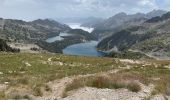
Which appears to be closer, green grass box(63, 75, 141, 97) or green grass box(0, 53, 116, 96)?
green grass box(63, 75, 141, 97)

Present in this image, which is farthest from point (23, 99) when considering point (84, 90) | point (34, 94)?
point (84, 90)

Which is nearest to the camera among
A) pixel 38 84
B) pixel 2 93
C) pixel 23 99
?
pixel 23 99

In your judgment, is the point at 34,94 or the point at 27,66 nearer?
the point at 34,94

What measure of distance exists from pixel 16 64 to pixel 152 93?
22194mm

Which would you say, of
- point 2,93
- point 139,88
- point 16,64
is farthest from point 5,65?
point 139,88

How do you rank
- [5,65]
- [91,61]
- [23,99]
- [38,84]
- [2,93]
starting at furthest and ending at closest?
1. [91,61]
2. [5,65]
3. [38,84]
4. [2,93]
5. [23,99]

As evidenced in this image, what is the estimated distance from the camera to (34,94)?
22.8 metres

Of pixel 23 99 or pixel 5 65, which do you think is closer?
pixel 23 99

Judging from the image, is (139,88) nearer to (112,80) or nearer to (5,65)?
(112,80)

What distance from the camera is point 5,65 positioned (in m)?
40.0

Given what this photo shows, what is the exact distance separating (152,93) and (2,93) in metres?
9.03

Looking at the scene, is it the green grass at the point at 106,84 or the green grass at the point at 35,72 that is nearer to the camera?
the green grass at the point at 106,84

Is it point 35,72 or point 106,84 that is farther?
point 35,72

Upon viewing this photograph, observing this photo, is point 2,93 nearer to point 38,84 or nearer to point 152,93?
point 38,84
